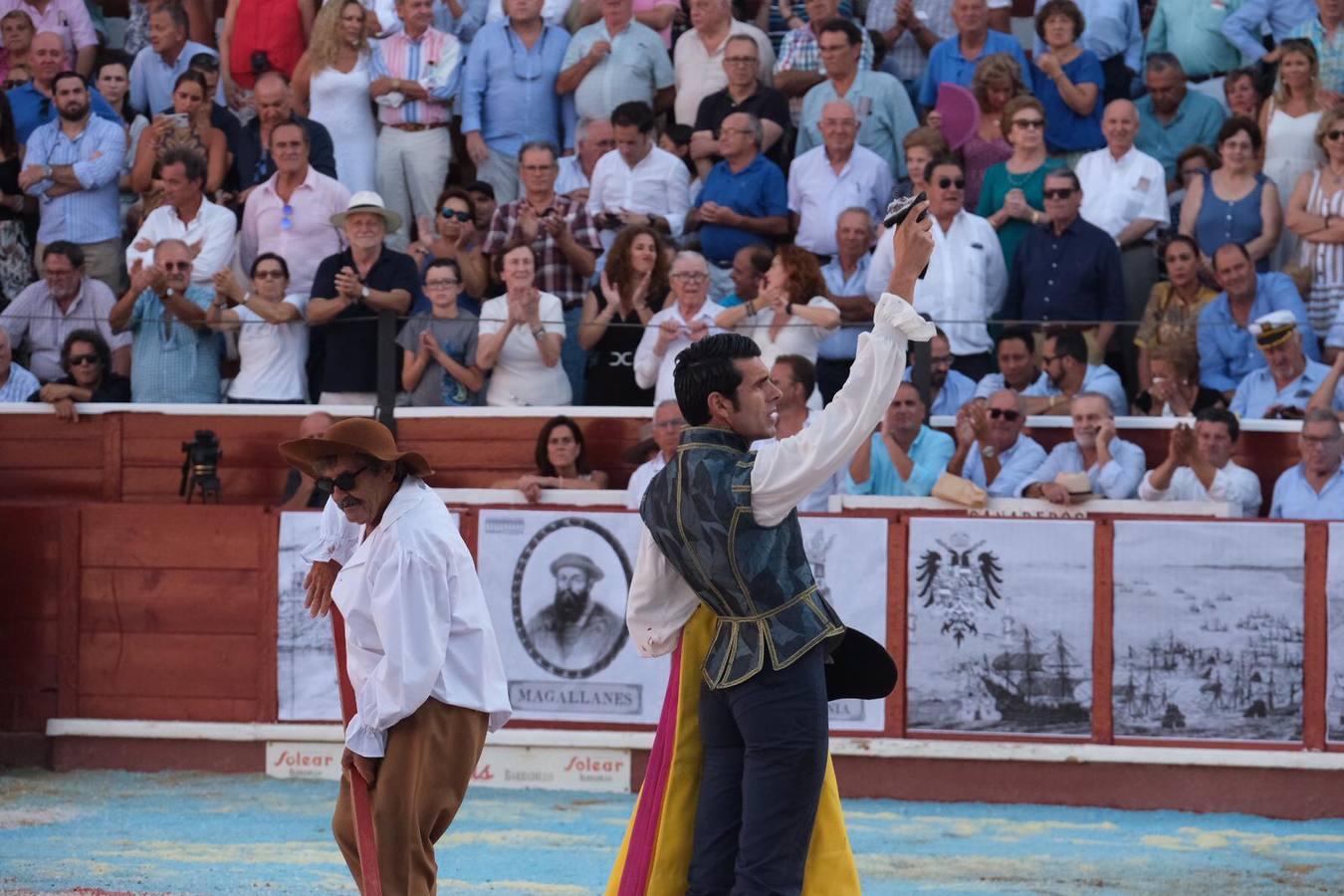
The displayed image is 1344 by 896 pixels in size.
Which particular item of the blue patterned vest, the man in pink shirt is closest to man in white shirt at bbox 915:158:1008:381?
the blue patterned vest

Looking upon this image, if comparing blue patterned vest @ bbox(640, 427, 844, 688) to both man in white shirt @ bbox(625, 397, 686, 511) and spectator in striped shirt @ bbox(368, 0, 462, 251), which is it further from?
spectator in striped shirt @ bbox(368, 0, 462, 251)

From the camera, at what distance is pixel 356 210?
416 inches

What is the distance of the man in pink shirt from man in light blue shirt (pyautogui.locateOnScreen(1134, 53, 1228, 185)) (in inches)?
267

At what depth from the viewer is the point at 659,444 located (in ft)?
31.9

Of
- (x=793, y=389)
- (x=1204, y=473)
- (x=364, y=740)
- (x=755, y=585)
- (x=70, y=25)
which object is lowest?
(x=364, y=740)

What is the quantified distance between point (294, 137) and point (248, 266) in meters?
0.78

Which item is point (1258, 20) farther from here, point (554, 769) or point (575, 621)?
point (554, 769)

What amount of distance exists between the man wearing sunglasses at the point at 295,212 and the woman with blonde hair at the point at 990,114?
355 cm

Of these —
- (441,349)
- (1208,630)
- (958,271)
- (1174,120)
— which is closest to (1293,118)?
(1174,120)

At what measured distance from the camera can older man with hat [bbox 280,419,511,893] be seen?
5.09 m

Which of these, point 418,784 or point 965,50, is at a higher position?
point 965,50

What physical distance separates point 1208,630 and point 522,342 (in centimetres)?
367

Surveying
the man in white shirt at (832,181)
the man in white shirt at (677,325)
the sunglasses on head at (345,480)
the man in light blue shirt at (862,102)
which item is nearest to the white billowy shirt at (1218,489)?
the man in white shirt at (677,325)

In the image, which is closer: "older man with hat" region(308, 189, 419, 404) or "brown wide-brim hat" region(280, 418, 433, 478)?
"brown wide-brim hat" region(280, 418, 433, 478)
